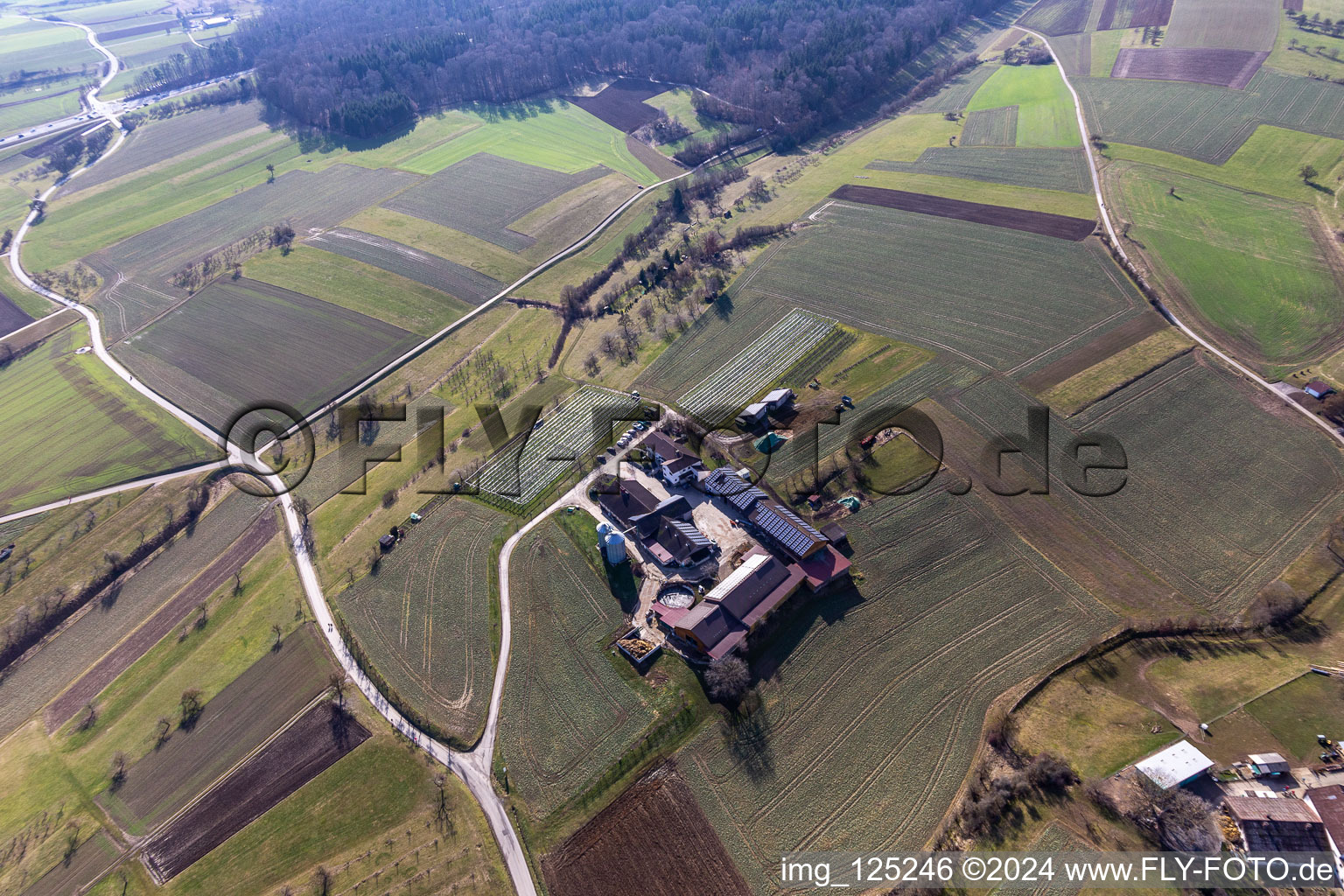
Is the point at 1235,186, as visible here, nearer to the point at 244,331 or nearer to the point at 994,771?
the point at 994,771

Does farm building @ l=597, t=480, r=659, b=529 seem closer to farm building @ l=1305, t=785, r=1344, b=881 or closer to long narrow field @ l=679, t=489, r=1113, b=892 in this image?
long narrow field @ l=679, t=489, r=1113, b=892

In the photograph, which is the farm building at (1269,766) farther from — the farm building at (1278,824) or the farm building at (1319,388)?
the farm building at (1319,388)

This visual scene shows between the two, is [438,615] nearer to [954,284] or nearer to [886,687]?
[886,687]

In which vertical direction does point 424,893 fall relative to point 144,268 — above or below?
below

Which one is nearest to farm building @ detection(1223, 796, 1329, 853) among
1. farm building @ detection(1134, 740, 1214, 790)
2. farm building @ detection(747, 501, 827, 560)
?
farm building @ detection(1134, 740, 1214, 790)

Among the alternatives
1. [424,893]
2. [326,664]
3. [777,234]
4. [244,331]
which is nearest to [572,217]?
[777,234]
